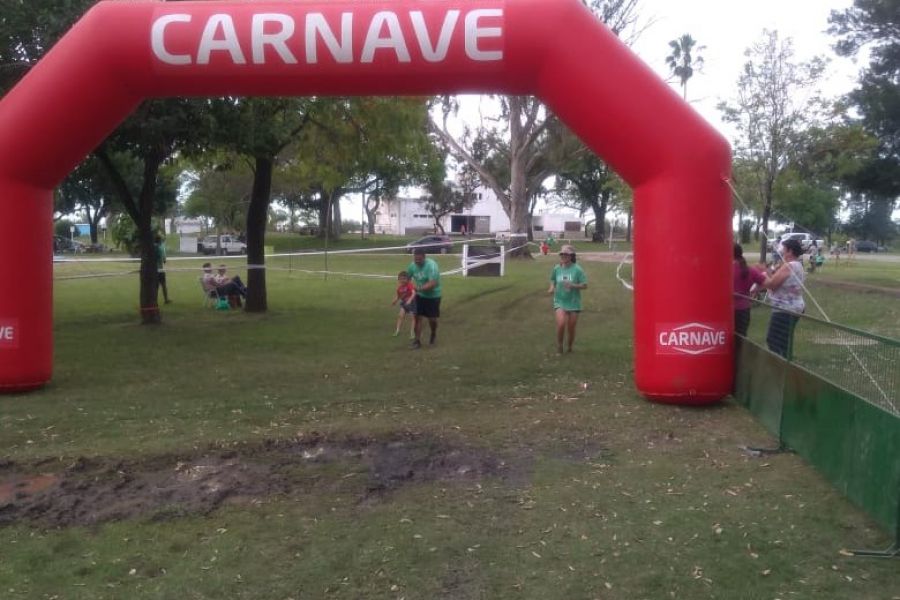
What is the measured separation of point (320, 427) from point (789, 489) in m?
3.81

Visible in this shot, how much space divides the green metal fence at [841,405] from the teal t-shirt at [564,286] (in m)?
3.61

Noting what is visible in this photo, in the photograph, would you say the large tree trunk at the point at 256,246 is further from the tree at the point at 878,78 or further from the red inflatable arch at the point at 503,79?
the tree at the point at 878,78

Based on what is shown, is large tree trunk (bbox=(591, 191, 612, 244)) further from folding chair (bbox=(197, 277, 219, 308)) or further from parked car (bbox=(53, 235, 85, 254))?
folding chair (bbox=(197, 277, 219, 308))

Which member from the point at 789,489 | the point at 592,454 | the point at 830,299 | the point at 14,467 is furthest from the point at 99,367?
the point at 830,299

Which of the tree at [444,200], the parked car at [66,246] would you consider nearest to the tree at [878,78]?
the parked car at [66,246]

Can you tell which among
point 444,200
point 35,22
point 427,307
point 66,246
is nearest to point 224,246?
point 66,246

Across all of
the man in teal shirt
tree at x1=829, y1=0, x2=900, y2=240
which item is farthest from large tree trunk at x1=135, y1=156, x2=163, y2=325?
tree at x1=829, y1=0, x2=900, y2=240

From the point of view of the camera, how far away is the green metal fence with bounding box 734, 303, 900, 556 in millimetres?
4961

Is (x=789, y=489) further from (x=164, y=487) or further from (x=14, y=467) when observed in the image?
(x=14, y=467)

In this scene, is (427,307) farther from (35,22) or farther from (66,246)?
(66,246)

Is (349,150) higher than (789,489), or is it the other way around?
(349,150)

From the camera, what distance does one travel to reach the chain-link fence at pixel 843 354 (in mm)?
5230

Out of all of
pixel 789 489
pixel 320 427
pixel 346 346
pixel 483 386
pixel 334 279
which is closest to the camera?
pixel 789 489

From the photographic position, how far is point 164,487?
5.96 m
